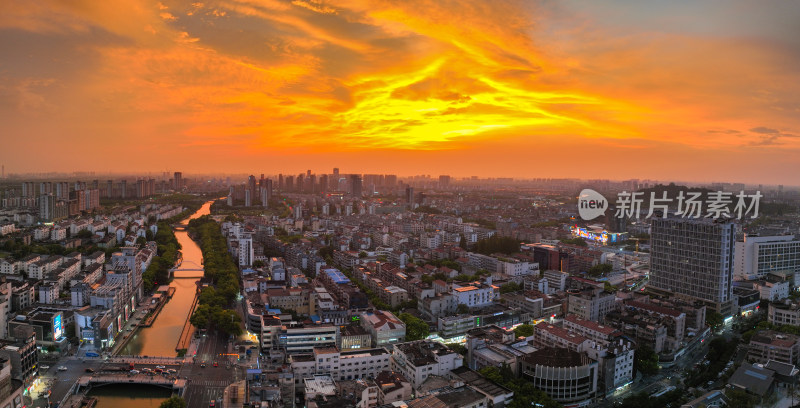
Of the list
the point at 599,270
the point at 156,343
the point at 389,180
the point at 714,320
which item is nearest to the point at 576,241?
the point at 599,270

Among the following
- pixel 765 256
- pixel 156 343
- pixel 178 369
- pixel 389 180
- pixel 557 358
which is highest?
pixel 389 180

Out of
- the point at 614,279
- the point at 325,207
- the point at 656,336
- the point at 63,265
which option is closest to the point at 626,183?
the point at 325,207

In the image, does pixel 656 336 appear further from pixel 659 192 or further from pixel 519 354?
pixel 659 192

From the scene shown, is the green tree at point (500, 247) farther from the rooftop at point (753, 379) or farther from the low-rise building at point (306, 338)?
the rooftop at point (753, 379)

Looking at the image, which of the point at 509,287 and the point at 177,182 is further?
the point at 177,182

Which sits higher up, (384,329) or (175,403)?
(384,329)

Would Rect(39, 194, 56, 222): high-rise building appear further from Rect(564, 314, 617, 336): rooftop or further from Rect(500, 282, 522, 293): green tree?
Rect(564, 314, 617, 336): rooftop

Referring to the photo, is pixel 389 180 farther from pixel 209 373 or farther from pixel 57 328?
pixel 209 373
